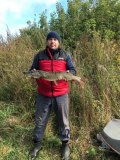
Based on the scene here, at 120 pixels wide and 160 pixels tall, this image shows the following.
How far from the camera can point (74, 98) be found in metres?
7.98

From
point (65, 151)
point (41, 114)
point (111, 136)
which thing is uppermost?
point (41, 114)

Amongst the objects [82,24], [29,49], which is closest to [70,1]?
[82,24]

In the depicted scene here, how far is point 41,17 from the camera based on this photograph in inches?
418

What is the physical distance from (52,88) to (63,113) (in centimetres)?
48

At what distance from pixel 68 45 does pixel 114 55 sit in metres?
1.35

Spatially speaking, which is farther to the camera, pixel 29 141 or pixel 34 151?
pixel 29 141

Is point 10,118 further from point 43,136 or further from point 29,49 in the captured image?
point 29,49

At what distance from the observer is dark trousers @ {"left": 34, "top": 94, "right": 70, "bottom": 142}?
6711 millimetres

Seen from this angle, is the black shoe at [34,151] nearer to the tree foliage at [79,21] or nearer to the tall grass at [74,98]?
the tall grass at [74,98]

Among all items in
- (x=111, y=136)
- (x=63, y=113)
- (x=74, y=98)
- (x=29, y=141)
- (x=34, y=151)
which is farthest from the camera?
(x=74, y=98)

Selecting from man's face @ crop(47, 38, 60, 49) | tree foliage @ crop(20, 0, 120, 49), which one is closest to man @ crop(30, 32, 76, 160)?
man's face @ crop(47, 38, 60, 49)

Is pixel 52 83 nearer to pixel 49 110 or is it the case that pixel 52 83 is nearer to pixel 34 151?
pixel 49 110

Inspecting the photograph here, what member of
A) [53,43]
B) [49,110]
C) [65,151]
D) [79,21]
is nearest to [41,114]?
[49,110]

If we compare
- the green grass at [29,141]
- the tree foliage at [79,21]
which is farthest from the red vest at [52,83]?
the tree foliage at [79,21]
